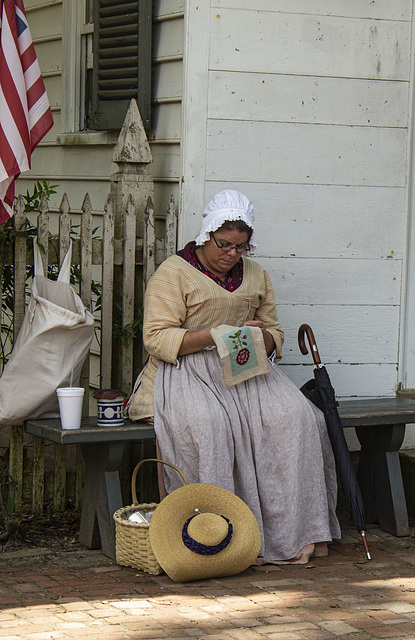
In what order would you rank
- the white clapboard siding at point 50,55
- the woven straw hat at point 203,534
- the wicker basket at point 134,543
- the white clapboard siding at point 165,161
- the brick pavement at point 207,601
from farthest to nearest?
1. the white clapboard siding at point 50,55
2. the white clapboard siding at point 165,161
3. the wicker basket at point 134,543
4. the woven straw hat at point 203,534
5. the brick pavement at point 207,601

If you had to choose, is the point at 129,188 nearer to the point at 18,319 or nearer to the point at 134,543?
the point at 18,319

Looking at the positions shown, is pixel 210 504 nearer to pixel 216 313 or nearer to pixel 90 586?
pixel 90 586

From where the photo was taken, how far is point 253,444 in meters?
4.86

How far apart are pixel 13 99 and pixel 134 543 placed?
2269mm

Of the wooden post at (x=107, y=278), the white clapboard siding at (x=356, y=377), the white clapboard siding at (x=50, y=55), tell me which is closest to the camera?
the wooden post at (x=107, y=278)

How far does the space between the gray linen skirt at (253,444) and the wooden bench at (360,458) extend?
0.20 meters

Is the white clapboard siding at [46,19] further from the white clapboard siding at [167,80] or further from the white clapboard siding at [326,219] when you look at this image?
the white clapboard siding at [326,219]

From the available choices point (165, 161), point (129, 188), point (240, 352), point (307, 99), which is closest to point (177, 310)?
point (240, 352)

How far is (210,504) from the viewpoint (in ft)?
14.7

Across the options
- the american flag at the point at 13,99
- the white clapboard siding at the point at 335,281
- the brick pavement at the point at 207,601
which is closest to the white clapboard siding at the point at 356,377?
the white clapboard siding at the point at 335,281

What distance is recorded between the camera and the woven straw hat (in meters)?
4.29

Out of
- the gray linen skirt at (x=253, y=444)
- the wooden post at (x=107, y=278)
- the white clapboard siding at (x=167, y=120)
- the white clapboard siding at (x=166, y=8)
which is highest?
the white clapboard siding at (x=166, y=8)

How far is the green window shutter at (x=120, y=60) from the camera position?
19.2 ft

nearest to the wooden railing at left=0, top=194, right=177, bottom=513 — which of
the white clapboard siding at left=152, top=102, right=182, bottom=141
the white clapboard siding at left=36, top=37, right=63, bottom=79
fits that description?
the white clapboard siding at left=152, top=102, right=182, bottom=141
